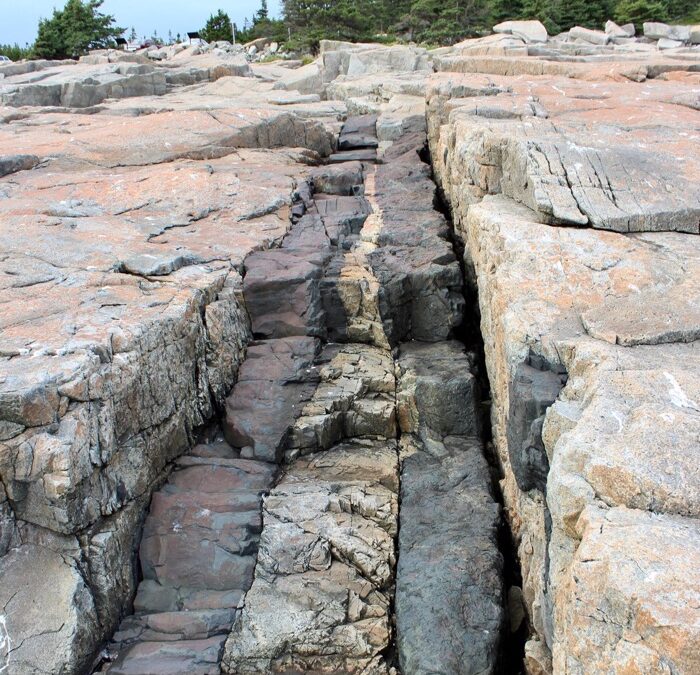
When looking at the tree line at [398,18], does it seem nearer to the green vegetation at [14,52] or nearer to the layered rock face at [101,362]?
the green vegetation at [14,52]

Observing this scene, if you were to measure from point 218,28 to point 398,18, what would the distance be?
1481cm

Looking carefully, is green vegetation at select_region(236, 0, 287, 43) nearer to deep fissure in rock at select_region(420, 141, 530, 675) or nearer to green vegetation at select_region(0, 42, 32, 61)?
green vegetation at select_region(0, 42, 32, 61)

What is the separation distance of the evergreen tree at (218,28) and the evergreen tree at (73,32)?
951 centimetres

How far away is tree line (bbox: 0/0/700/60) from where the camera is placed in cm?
2631

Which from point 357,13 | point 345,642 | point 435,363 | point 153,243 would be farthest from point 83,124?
point 357,13

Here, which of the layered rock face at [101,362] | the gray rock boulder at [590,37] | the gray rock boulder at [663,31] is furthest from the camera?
the gray rock boulder at [663,31]

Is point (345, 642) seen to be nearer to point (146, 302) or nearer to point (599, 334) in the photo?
point (599, 334)

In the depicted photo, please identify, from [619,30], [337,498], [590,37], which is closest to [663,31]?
[619,30]

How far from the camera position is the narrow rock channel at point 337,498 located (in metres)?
3.47

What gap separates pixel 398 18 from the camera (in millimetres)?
29484

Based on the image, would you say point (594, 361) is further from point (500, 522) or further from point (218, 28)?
point (218, 28)

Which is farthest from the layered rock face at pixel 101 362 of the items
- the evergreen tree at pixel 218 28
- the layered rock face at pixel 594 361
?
the evergreen tree at pixel 218 28

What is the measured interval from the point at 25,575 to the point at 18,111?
10090mm

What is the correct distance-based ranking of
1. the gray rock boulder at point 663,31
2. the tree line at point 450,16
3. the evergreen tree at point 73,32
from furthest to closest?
the evergreen tree at point 73,32, the tree line at point 450,16, the gray rock boulder at point 663,31
